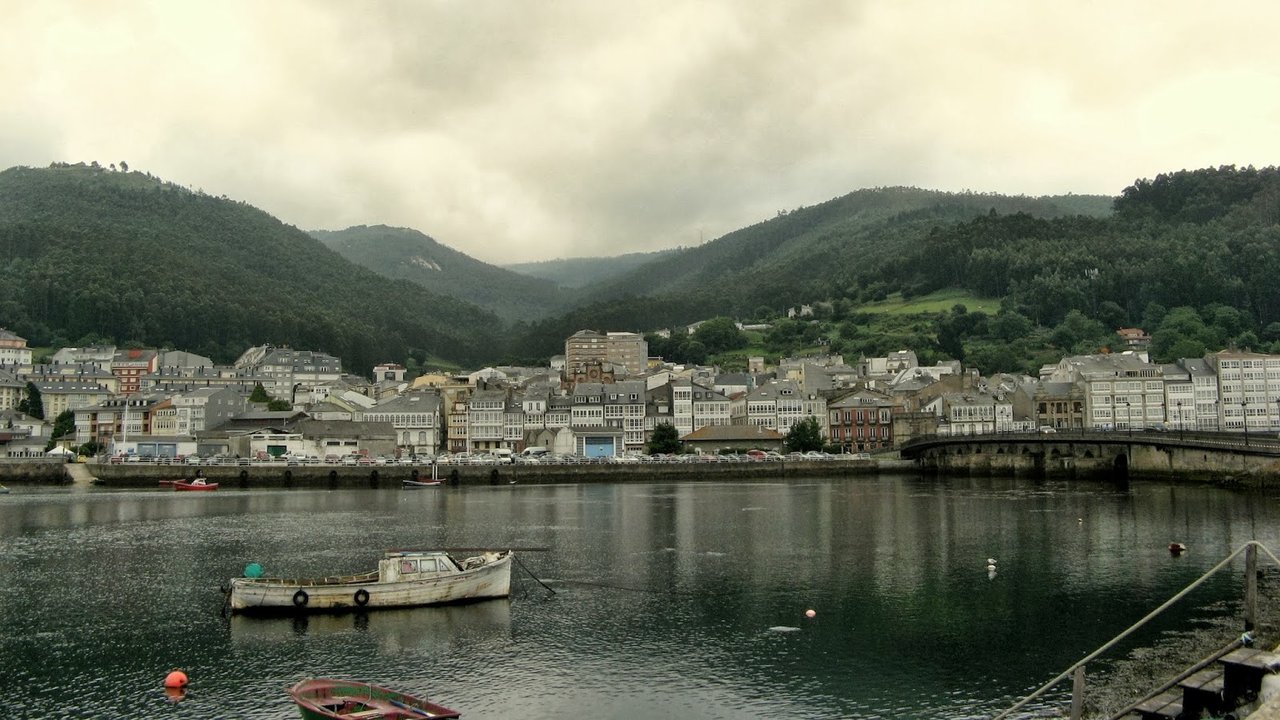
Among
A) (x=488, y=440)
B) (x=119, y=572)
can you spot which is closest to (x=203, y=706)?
(x=119, y=572)

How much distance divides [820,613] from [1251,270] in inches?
6478

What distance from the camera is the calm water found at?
81.1 feet

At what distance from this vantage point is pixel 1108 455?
88375 millimetres

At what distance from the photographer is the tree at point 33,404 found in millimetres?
133875

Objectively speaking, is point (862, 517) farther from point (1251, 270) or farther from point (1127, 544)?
point (1251, 270)

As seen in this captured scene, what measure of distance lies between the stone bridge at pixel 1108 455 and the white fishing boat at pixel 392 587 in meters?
56.1

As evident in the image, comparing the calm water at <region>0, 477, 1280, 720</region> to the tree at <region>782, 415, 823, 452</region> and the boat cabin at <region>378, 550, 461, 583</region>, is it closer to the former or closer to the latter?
the boat cabin at <region>378, 550, 461, 583</region>

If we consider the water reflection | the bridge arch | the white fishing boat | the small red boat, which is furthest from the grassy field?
the water reflection

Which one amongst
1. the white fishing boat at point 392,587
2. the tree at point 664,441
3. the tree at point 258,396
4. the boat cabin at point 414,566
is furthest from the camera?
the tree at point 258,396

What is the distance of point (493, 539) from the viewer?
166ft

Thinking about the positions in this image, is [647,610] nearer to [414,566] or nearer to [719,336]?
[414,566]

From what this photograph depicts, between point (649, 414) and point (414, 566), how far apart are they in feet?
293

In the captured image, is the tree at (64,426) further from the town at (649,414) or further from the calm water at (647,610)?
the calm water at (647,610)

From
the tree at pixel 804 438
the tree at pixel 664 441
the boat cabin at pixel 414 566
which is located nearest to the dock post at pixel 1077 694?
the boat cabin at pixel 414 566
